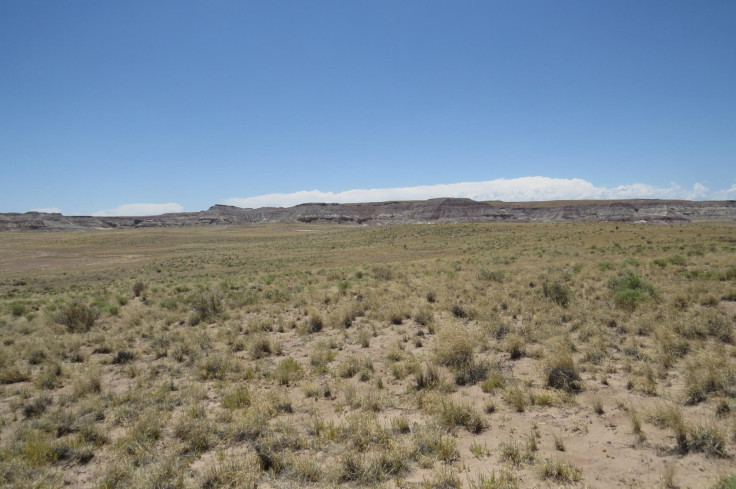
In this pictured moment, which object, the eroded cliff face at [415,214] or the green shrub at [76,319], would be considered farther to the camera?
the eroded cliff face at [415,214]

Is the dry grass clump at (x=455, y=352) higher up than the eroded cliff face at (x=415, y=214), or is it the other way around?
the eroded cliff face at (x=415, y=214)

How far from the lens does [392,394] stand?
6.53 metres

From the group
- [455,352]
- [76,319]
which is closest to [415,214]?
[76,319]

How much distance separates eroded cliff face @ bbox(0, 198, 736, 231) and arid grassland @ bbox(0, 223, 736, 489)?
121528 mm

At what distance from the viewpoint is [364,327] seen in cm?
1072

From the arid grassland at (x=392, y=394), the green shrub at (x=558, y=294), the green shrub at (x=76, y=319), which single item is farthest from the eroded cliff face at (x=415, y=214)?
the green shrub at (x=76, y=319)

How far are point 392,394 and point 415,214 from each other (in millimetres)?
137882

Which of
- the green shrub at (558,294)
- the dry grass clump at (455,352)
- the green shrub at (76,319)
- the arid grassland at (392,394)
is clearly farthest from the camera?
the green shrub at (76,319)

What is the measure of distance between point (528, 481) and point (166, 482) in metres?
4.10

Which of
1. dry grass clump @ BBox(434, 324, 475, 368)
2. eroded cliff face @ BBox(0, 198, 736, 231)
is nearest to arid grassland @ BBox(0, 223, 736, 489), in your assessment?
dry grass clump @ BBox(434, 324, 475, 368)

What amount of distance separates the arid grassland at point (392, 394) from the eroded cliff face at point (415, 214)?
399ft

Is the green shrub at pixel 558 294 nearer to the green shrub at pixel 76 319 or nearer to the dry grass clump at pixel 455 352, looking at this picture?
the dry grass clump at pixel 455 352

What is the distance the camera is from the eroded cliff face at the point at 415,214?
418ft

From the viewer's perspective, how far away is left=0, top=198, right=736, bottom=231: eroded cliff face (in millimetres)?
127312
